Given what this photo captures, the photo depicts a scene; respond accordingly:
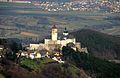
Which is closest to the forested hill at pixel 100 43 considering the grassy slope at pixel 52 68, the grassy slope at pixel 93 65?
the grassy slope at pixel 93 65

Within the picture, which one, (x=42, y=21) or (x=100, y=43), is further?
(x=42, y=21)

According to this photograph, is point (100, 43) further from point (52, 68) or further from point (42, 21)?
point (42, 21)

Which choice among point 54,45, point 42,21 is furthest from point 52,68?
point 42,21

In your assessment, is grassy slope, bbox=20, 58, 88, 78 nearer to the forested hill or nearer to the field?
the forested hill

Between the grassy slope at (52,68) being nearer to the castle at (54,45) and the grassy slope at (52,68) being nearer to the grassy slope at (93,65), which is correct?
the grassy slope at (93,65)

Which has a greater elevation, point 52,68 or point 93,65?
point 52,68

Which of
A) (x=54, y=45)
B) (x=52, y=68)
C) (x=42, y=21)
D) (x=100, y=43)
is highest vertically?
(x=52, y=68)
